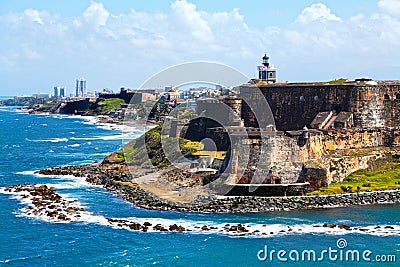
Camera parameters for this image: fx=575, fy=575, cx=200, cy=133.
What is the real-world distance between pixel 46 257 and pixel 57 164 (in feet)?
104

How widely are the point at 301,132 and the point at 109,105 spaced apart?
121 metres

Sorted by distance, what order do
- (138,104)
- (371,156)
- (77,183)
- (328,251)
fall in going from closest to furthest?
(328,251) < (371,156) < (77,183) < (138,104)

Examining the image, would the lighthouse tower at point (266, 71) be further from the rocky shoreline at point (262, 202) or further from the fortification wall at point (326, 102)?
the rocky shoreline at point (262, 202)

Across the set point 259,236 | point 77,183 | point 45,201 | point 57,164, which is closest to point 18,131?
point 57,164

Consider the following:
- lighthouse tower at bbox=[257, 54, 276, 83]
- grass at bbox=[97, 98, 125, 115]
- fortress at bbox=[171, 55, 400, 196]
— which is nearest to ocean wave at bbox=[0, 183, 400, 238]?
fortress at bbox=[171, 55, 400, 196]

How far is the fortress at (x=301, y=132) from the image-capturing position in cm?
3941

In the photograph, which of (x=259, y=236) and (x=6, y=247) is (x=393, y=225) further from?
(x=6, y=247)

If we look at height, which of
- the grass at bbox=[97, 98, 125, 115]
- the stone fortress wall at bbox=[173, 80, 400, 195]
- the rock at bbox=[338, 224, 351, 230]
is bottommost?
the rock at bbox=[338, 224, 351, 230]

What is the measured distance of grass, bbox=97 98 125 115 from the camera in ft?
506

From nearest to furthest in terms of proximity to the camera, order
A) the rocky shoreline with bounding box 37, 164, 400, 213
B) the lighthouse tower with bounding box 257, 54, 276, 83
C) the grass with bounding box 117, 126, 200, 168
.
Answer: the rocky shoreline with bounding box 37, 164, 400, 213, the grass with bounding box 117, 126, 200, 168, the lighthouse tower with bounding box 257, 54, 276, 83

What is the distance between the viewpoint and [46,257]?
3000cm

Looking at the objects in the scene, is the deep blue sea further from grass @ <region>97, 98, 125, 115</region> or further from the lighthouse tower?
grass @ <region>97, 98, 125, 115</region>

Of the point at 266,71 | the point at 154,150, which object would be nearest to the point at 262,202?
the point at 154,150

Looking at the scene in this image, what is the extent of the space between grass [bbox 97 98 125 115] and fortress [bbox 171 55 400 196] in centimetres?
9203
